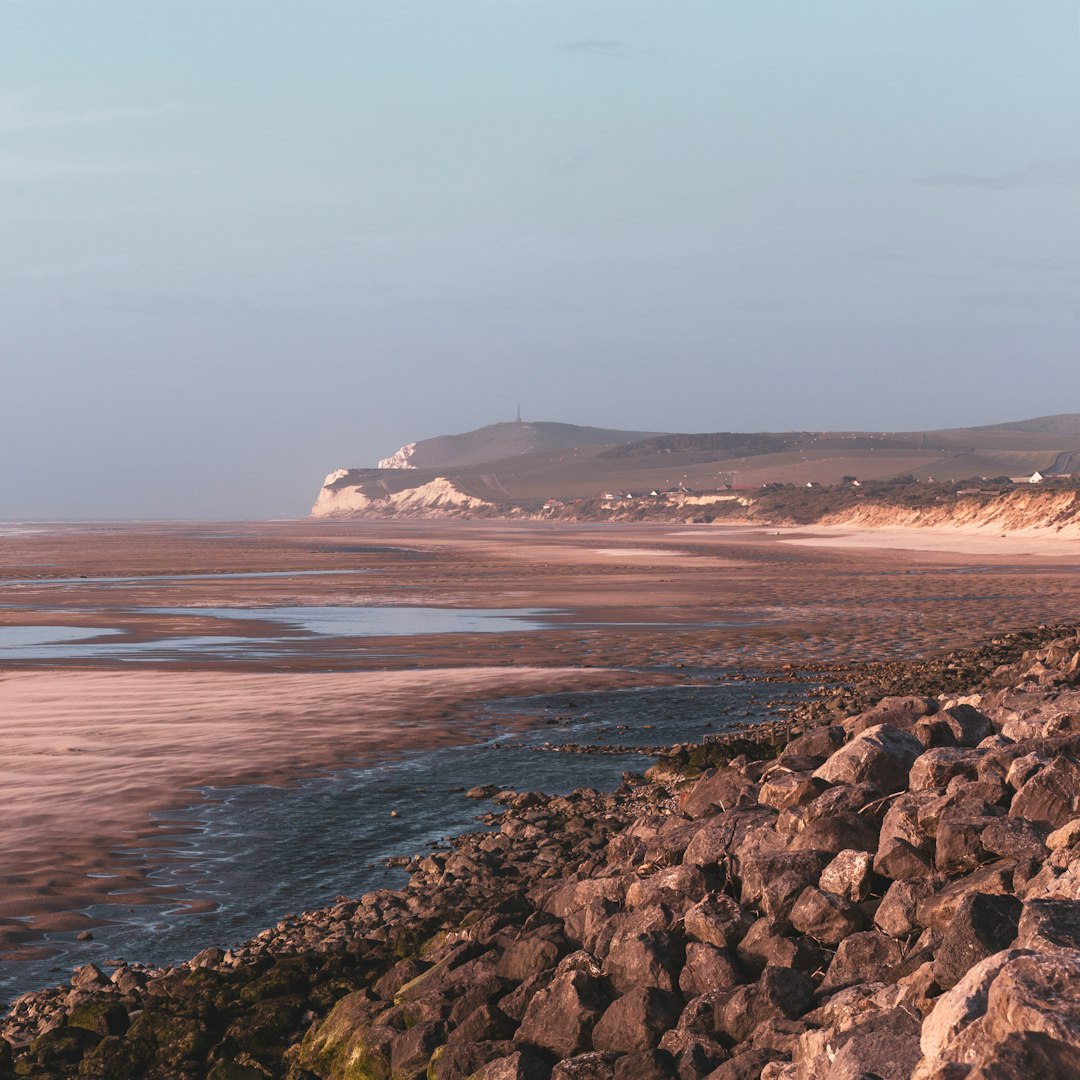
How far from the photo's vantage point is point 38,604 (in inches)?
1426

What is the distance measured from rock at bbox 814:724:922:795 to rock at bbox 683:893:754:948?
7.22ft

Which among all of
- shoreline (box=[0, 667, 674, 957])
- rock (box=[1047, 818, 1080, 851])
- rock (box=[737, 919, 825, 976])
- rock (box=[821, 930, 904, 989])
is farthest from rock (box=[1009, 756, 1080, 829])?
shoreline (box=[0, 667, 674, 957])

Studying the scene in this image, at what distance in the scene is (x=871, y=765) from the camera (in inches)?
375

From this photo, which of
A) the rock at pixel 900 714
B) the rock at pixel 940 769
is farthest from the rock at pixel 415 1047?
the rock at pixel 900 714

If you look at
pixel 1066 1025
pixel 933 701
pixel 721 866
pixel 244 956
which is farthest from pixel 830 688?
pixel 1066 1025

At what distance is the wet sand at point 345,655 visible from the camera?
12.9m

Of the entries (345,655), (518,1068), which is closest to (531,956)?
(518,1068)

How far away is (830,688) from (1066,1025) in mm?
15566

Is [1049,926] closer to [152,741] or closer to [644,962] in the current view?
[644,962]

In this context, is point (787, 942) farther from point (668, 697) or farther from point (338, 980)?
point (668, 697)

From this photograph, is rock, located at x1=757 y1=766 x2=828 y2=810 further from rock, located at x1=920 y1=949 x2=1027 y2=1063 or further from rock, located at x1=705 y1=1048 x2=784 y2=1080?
rock, located at x1=920 y1=949 x2=1027 y2=1063

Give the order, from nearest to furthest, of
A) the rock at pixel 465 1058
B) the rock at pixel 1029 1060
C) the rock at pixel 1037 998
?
the rock at pixel 1029 1060, the rock at pixel 1037 998, the rock at pixel 465 1058

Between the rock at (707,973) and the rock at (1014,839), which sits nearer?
the rock at (707,973)

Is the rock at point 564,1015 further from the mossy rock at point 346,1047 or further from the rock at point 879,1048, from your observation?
the rock at point 879,1048
